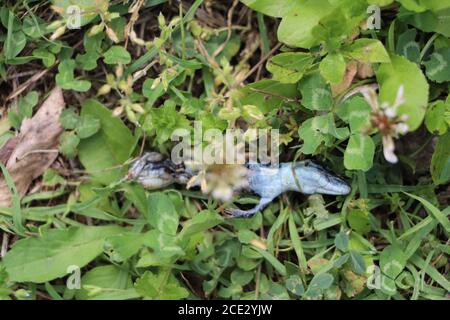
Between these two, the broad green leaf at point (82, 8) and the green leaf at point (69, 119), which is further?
the green leaf at point (69, 119)

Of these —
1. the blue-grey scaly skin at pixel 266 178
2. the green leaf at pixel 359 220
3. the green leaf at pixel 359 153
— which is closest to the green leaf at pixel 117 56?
the blue-grey scaly skin at pixel 266 178

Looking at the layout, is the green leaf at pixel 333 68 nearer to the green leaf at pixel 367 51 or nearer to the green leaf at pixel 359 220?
the green leaf at pixel 367 51

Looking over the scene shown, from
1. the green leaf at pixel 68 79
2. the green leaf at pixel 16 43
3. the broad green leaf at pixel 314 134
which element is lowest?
the broad green leaf at pixel 314 134

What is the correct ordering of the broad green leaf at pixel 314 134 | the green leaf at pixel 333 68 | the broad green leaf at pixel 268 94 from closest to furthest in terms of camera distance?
the green leaf at pixel 333 68
the broad green leaf at pixel 314 134
the broad green leaf at pixel 268 94

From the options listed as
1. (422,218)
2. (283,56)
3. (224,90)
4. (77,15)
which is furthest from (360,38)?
(77,15)

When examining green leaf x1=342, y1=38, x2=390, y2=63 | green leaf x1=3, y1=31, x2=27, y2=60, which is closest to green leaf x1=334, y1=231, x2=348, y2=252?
green leaf x1=342, y1=38, x2=390, y2=63

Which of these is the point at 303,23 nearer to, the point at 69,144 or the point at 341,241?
the point at 341,241
